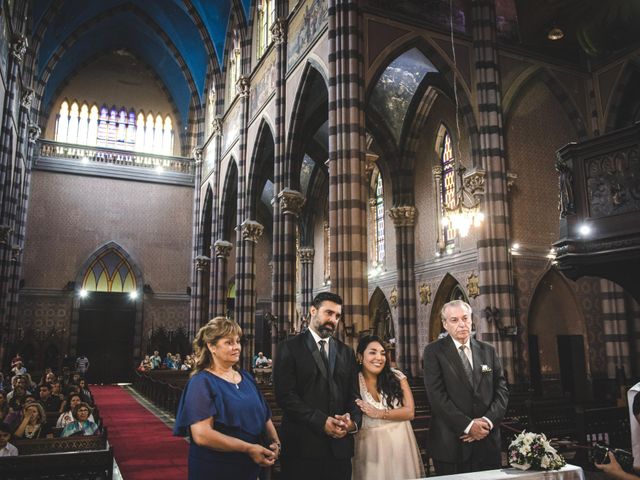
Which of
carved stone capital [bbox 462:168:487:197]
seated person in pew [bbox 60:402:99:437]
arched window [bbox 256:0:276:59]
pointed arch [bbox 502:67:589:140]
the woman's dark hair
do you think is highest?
arched window [bbox 256:0:276:59]

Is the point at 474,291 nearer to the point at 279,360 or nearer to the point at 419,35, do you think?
the point at 419,35

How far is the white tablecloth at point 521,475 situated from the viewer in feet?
10.5

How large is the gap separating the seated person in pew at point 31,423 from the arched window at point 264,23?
1656 centimetres

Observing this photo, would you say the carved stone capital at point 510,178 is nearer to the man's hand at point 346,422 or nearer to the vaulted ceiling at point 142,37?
the man's hand at point 346,422

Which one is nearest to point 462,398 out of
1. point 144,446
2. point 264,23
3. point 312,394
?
point 312,394

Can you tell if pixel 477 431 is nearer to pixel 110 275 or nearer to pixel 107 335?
pixel 107 335

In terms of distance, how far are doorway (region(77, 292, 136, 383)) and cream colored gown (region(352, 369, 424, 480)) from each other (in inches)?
1002

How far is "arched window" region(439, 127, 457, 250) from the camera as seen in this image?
1852cm

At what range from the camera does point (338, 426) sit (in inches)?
143

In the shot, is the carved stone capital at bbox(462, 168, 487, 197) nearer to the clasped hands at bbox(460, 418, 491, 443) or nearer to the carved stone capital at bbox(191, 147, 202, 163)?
the clasped hands at bbox(460, 418, 491, 443)

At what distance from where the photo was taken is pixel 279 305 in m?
17.2

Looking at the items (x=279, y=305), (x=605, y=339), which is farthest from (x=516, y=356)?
(x=279, y=305)

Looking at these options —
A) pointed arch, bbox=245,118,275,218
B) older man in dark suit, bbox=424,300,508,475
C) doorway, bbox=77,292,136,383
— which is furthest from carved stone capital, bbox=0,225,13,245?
older man in dark suit, bbox=424,300,508,475

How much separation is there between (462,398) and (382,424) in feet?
2.24
